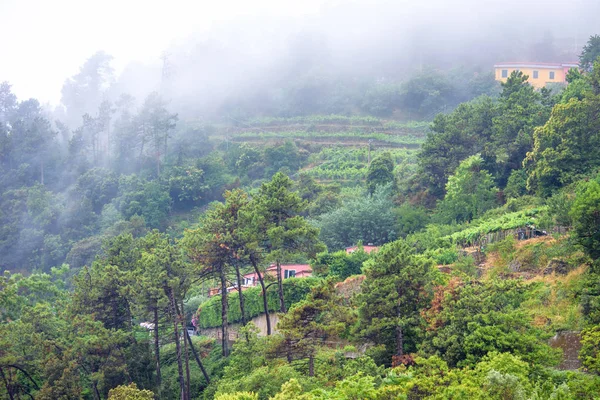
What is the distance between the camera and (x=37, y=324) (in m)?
36.8

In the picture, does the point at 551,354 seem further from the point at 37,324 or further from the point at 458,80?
the point at 458,80

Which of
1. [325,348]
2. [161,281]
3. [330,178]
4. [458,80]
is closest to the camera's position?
[325,348]

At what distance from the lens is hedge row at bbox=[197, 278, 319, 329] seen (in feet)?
126

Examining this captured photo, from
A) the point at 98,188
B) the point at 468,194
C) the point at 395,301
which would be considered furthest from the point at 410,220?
the point at 98,188

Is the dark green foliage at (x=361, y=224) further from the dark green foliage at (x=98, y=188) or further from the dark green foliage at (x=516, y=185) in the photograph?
the dark green foliage at (x=98, y=188)

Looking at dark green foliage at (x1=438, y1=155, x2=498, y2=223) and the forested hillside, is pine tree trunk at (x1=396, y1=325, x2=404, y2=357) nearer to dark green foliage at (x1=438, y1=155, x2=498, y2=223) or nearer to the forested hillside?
the forested hillside

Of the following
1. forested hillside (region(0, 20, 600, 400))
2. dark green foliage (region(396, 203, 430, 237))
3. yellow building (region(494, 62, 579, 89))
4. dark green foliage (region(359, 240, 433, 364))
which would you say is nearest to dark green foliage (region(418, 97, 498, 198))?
forested hillside (region(0, 20, 600, 400))

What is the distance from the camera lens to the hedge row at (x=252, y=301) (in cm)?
3838

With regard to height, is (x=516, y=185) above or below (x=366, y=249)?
above

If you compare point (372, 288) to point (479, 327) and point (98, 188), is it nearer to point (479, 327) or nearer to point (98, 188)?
point (479, 327)

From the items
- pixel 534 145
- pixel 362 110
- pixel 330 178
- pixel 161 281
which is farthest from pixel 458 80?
pixel 161 281

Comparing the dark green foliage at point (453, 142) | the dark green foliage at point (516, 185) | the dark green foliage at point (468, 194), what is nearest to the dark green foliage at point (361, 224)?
the dark green foliage at point (453, 142)

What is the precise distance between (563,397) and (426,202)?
3053 cm

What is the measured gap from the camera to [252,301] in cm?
4078
